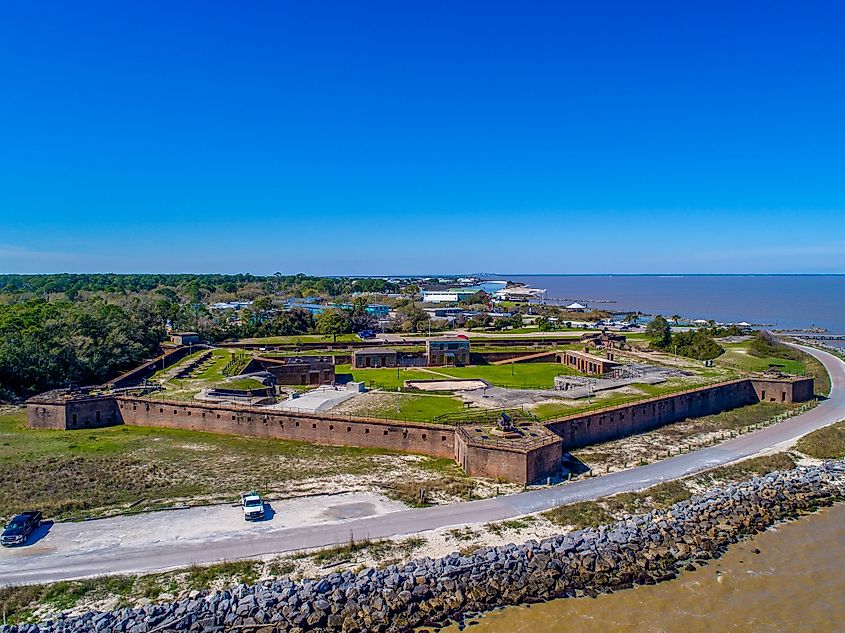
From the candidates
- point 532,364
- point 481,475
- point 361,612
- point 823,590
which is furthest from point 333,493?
point 532,364

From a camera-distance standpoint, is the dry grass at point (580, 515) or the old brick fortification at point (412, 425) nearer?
the dry grass at point (580, 515)

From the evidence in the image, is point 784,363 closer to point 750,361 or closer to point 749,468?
point 750,361

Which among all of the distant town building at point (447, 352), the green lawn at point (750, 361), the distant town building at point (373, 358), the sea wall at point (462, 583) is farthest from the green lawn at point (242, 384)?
the green lawn at point (750, 361)

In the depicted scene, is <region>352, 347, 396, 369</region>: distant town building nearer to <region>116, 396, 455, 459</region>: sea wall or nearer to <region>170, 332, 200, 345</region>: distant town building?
<region>170, 332, 200, 345</region>: distant town building

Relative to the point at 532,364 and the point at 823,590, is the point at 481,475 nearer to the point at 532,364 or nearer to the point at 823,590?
the point at 823,590

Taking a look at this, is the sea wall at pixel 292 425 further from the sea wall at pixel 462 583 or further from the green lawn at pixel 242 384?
the sea wall at pixel 462 583

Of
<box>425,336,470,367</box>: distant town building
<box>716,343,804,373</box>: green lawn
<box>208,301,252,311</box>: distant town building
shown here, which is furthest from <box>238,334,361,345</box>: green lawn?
<box>208,301,252,311</box>: distant town building

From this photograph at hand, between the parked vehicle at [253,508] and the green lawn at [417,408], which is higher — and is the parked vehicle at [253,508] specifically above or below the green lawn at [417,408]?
below

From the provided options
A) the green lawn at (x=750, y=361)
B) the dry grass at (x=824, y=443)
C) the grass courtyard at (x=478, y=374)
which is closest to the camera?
the dry grass at (x=824, y=443)
